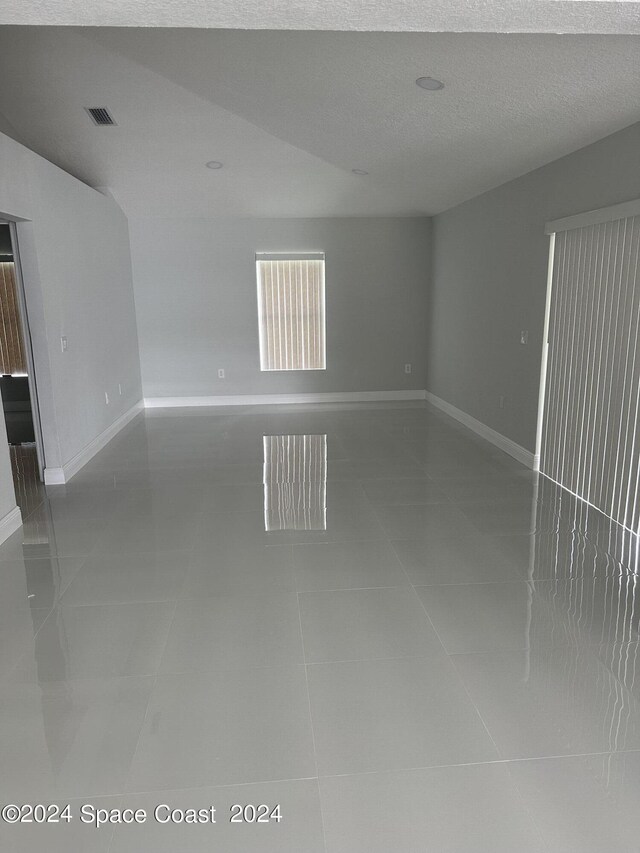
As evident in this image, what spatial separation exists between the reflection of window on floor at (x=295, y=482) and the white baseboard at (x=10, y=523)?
1.62 meters

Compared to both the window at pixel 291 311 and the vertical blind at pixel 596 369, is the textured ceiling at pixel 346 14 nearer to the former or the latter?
the vertical blind at pixel 596 369

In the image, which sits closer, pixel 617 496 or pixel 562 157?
pixel 617 496

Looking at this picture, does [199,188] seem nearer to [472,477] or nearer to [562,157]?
[562,157]

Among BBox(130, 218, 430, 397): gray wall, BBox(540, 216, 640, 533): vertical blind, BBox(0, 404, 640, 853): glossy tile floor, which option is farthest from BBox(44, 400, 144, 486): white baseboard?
BBox(540, 216, 640, 533): vertical blind

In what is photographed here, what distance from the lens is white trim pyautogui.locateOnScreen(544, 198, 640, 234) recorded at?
343cm

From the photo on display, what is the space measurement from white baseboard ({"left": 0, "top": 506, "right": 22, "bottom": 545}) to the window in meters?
4.57

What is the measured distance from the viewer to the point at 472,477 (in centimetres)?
479

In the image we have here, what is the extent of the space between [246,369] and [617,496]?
5.33m

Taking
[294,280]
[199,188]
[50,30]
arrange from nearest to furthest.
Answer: [50,30] < [199,188] < [294,280]

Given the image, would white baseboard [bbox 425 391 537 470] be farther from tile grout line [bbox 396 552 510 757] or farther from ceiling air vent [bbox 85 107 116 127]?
ceiling air vent [bbox 85 107 116 127]

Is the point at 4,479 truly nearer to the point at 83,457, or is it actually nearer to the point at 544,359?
the point at 83,457

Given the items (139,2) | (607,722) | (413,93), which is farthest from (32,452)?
(607,722)

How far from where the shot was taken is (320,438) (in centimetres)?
612

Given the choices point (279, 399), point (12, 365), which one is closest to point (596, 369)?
point (279, 399)
